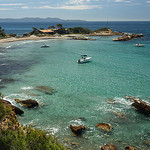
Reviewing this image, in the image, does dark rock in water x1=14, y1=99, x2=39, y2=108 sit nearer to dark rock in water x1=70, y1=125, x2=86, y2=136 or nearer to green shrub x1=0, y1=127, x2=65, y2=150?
dark rock in water x1=70, y1=125, x2=86, y2=136

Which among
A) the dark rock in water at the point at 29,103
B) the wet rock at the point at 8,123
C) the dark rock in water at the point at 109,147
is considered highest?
the wet rock at the point at 8,123

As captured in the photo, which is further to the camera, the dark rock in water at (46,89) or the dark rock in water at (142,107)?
the dark rock in water at (46,89)

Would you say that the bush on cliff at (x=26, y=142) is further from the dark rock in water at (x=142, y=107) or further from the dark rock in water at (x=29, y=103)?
the dark rock in water at (x=142, y=107)

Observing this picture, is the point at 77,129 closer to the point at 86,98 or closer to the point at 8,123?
the point at 8,123

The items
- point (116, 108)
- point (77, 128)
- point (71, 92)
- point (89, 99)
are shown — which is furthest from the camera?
point (71, 92)

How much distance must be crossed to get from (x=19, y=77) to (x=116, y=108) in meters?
25.8

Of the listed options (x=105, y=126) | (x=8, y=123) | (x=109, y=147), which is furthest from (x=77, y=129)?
(x=8, y=123)

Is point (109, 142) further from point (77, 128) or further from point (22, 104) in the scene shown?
point (22, 104)

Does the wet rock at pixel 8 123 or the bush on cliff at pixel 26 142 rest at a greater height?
the bush on cliff at pixel 26 142

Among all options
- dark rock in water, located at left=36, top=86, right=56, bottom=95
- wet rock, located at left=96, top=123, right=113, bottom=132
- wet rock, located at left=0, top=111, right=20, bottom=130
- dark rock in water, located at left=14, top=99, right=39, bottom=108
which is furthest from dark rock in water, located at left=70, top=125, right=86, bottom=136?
dark rock in water, located at left=36, top=86, right=56, bottom=95

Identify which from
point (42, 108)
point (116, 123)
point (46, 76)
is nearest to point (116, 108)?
point (116, 123)

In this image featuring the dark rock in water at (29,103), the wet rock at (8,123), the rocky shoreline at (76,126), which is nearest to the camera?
the wet rock at (8,123)

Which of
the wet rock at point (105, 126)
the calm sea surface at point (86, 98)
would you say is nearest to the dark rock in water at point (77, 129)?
the calm sea surface at point (86, 98)

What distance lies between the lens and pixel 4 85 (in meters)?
36.7
